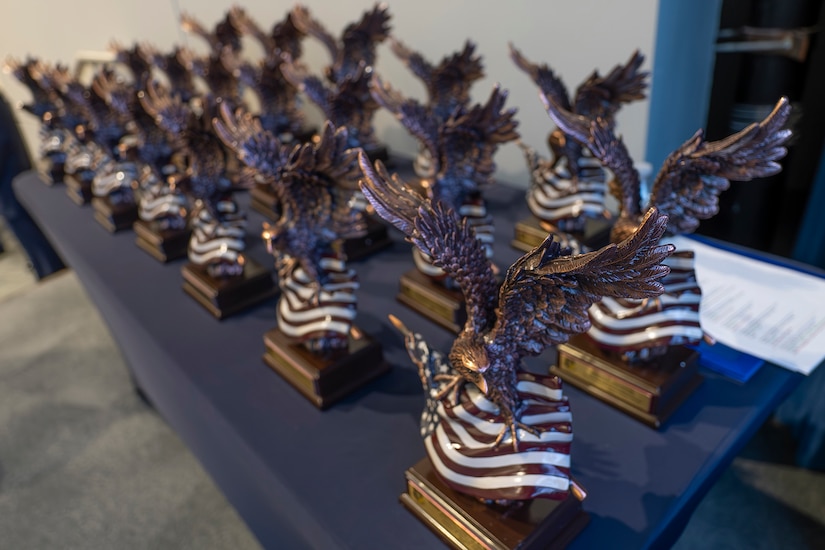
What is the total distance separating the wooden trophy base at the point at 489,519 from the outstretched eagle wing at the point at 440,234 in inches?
10.3

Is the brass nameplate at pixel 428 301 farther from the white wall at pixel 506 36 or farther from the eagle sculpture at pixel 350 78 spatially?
the white wall at pixel 506 36

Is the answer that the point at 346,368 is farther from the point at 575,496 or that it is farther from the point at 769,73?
the point at 769,73

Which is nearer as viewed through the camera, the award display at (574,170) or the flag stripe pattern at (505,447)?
the flag stripe pattern at (505,447)

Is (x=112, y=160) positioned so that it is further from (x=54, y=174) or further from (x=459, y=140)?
(x=459, y=140)

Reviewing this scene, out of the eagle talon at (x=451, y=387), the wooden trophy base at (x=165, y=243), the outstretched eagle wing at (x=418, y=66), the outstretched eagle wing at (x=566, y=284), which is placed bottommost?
the wooden trophy base at (x=165, y=243)

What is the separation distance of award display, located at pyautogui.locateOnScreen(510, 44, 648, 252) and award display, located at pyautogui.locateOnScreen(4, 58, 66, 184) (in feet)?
6.73

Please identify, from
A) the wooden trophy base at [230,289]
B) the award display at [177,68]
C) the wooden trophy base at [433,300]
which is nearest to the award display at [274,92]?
the award display at [177,68]

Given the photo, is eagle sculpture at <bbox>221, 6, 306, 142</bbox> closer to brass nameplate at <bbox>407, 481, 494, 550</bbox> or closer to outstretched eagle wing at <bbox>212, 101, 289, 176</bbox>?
outstretched eagle wing at <bbox>212, 101, 289, 176</bbox>

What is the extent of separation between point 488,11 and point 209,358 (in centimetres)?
148

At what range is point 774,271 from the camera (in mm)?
1431

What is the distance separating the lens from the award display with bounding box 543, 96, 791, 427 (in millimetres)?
944

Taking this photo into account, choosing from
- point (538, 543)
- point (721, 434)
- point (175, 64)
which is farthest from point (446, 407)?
point (175, 64)

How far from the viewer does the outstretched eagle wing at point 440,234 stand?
752mm

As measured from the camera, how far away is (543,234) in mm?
1588
